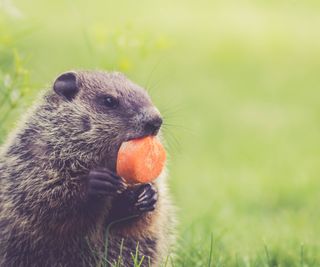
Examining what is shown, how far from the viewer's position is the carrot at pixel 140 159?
481cm

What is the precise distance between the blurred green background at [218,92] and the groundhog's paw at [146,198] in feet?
1.39

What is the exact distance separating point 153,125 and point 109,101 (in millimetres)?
474

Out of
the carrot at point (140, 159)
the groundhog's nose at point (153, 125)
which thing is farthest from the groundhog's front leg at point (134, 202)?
the groundhog's nose at point (153, 125)

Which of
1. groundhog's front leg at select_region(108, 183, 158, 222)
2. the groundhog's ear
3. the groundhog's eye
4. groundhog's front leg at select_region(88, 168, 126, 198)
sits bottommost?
groundhog's front leg at select_region(108, 183, 158, 222)

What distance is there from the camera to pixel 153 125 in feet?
15.8

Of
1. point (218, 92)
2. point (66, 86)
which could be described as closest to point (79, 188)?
point (66, 86)

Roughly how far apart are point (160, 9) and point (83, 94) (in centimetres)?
1521

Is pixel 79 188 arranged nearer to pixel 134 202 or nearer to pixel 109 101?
pixel 134 202

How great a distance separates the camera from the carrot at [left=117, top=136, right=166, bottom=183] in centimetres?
481

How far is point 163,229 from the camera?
5496 mm

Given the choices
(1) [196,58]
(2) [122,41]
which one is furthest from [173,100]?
(2) [122,41]

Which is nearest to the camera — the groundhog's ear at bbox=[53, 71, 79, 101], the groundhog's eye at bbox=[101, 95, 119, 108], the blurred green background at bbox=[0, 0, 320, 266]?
the groundhog's eye at bbox=[101, 95, 119, 108]

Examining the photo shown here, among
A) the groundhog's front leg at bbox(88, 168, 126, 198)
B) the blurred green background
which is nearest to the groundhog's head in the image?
the groundhog's front leg at bbox(88, 168, 126, 198)

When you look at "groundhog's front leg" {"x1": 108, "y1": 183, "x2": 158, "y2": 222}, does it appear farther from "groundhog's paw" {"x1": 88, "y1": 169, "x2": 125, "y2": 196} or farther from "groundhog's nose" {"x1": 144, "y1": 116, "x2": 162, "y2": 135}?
"groundhog's nose" {"x1": 144, "y1": 116, "x2": 162, "y2": 135}
